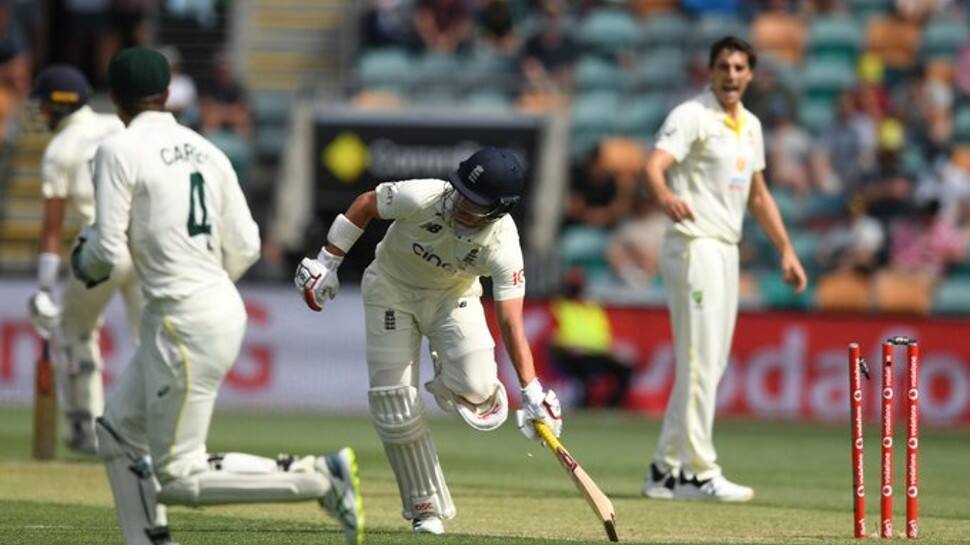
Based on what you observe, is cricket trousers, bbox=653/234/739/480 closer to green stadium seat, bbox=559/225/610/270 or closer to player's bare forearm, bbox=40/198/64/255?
player's bare forearm, bbox=40/198/64/255

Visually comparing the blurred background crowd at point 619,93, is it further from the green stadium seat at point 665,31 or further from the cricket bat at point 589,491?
the cricket bat at point 589,491

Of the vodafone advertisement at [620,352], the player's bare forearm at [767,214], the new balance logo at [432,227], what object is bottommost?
the vodafone advertisement at [620,352]

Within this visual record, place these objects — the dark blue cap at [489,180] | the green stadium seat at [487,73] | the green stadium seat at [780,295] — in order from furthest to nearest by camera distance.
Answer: the green stadium seat at [487,73] → the green stadium seat at [780,295] → the dark blue cap at [489,180]

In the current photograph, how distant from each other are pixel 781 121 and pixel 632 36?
7.98 ft

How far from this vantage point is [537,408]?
8148mm

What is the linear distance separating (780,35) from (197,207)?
49.9 feet

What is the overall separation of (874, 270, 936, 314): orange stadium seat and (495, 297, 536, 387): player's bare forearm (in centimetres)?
1084

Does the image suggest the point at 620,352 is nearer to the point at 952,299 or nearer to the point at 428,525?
the point at 952,299

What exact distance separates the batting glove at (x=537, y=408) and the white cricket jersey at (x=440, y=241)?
15.2 inches

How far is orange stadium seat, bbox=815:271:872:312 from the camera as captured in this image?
18625 mm

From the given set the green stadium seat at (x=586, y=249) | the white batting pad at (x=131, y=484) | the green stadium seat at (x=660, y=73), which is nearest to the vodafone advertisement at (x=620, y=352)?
the green stadium seat at (x=586, y=249)

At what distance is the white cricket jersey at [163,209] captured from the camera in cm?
686

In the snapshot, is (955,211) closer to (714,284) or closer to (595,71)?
(595,71)

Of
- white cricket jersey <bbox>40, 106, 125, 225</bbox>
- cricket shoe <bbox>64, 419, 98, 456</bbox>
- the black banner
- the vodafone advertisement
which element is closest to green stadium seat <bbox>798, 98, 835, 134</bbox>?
the black banner
